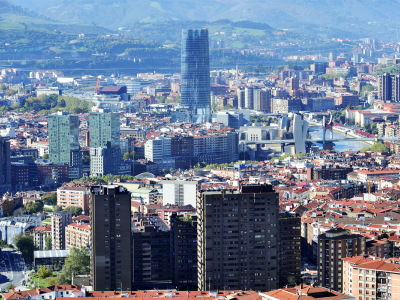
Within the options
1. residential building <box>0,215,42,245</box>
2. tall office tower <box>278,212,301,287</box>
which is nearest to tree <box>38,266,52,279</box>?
residential building <box>0,215,42,245</box>

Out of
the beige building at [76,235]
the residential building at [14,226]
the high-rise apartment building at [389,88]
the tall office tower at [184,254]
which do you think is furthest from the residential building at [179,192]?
the high-rise apartment building at [389,88]

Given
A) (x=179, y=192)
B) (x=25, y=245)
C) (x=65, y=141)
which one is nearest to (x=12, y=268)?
(x=25, y=245)

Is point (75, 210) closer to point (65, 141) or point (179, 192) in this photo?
point (179, 192)

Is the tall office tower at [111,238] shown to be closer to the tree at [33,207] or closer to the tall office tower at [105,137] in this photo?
the tree at [33,207]

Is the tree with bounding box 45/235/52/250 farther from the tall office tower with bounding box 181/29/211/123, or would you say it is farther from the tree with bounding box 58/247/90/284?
the tall office tower with bounding box 181/29/211/123

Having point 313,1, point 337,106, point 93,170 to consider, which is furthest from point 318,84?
point 313,1

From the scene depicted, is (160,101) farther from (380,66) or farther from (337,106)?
(380,66)
